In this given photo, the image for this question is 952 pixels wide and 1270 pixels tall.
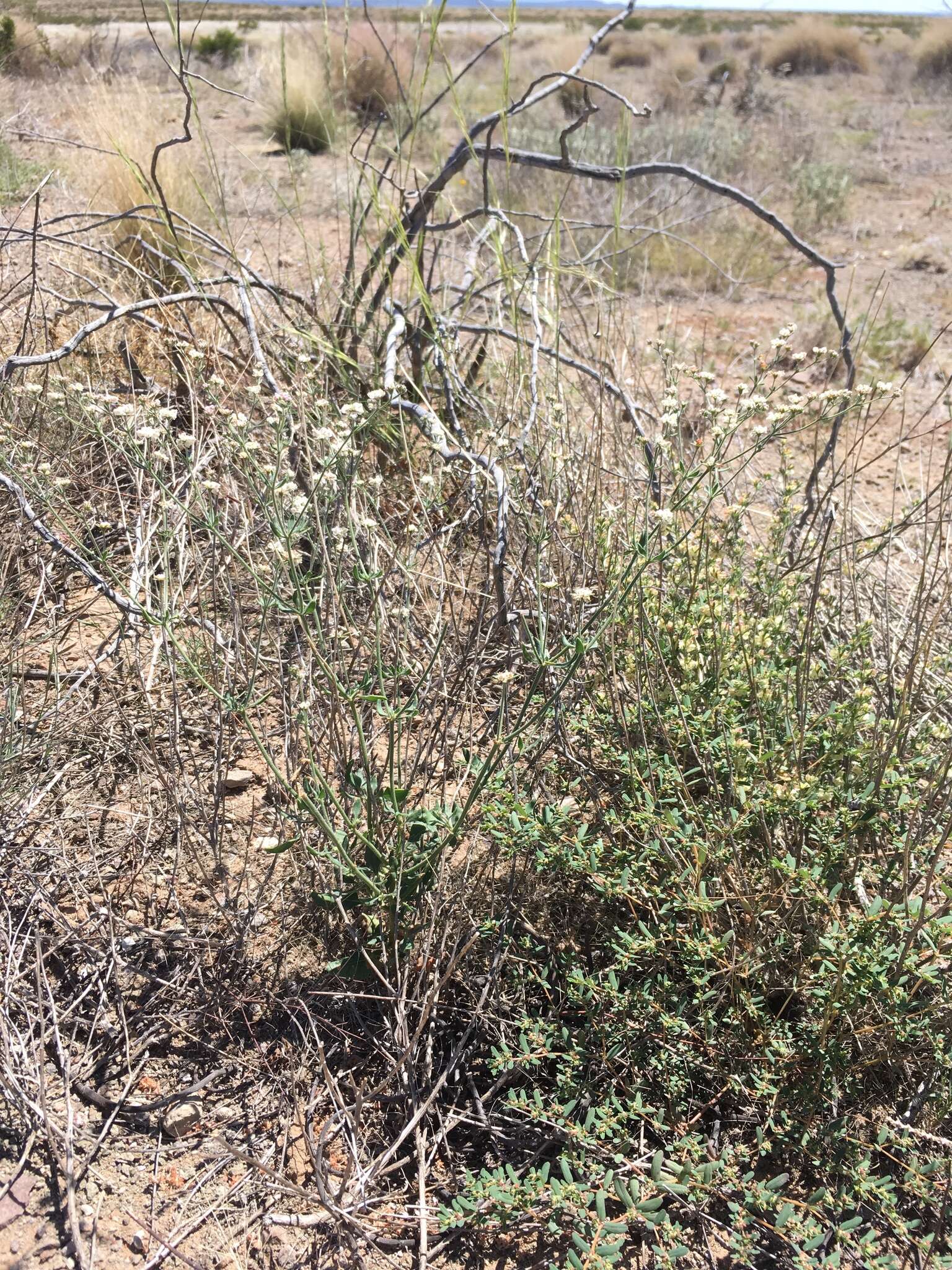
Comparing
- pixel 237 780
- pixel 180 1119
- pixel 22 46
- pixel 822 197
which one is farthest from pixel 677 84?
pixel 180 1119

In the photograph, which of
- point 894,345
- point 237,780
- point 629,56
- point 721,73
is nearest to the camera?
point 237,780

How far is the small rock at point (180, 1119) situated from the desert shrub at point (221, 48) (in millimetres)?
15059

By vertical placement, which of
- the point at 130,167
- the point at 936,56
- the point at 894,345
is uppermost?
the point at 936,56

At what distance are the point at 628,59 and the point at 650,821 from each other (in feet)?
82.8

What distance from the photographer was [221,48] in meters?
14.1

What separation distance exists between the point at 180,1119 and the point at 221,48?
16.2 m

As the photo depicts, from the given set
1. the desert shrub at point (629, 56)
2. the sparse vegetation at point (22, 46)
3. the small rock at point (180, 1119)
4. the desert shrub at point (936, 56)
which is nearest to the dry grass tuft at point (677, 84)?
the desert shrub at point (629, 56)

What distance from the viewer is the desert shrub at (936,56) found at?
54.7 feet

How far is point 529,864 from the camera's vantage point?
1.76 meters

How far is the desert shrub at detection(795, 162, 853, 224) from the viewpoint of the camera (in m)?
7.40

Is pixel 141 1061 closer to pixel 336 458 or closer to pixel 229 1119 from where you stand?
pixel 229 1119

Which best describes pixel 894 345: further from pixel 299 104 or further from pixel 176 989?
pixel 299 104

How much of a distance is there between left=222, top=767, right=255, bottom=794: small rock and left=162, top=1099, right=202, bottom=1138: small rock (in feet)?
2.55

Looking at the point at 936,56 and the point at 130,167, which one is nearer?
the point at 130,167
